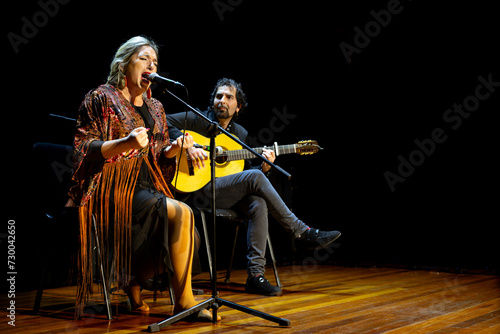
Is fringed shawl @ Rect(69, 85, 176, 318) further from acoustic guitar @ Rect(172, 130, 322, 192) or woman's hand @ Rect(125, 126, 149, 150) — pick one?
acoustic guitar @ Rect(172, 130, 322, 192)

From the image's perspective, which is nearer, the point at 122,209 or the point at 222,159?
the point at 122,209

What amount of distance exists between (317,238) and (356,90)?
2393 mm

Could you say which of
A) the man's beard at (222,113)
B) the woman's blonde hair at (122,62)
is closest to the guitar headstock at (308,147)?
the man's beard at (222,113)

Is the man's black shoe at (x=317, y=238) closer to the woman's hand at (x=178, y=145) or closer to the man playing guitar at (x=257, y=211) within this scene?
the man playing guitar at (x=257, y=211)

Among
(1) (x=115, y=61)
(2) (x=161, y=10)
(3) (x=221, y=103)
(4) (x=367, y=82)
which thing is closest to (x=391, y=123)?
(4) (x=367, y=82)

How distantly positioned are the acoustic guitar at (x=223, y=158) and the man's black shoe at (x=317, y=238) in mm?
568

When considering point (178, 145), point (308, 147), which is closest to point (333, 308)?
point (178, 145)

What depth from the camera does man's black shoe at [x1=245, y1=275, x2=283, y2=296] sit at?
97.4 inches

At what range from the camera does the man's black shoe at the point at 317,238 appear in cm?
255

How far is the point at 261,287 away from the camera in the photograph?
2508 millimetres

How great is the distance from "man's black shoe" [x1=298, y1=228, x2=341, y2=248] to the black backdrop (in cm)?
152

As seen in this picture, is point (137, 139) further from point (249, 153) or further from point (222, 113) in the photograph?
point (222, 113)

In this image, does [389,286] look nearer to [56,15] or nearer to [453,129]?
[453,129]

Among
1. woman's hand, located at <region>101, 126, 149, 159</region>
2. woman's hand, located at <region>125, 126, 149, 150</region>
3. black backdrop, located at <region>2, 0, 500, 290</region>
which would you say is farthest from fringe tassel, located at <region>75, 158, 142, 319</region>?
black backdrop, located at <region>2, 0, 500, 290</region>
